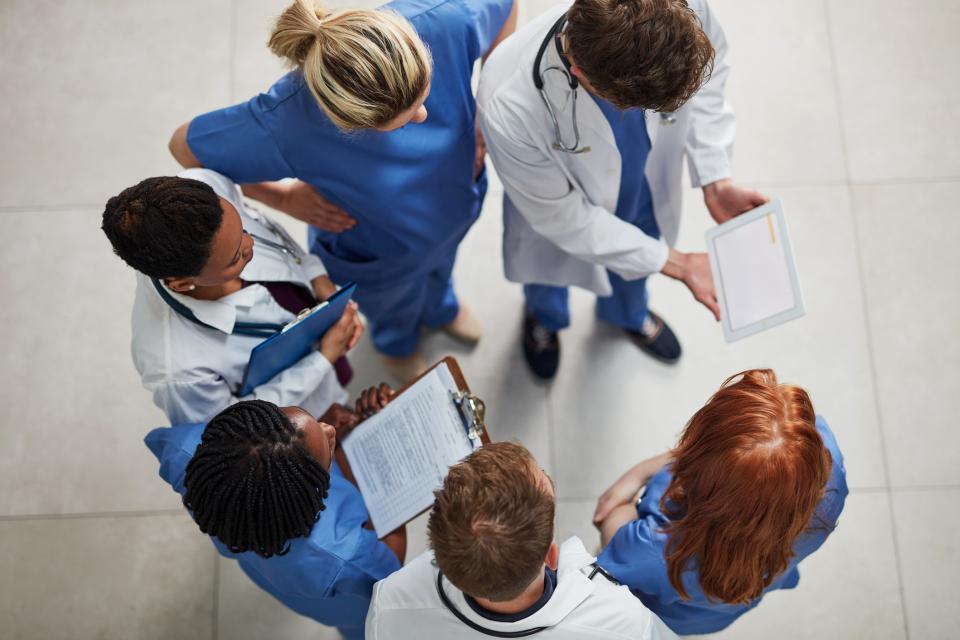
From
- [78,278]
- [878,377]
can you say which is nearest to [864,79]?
[878,377]

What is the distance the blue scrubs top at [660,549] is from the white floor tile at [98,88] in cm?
189

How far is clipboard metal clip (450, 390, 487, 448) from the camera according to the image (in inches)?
59.4

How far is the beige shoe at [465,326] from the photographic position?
7.68 ft

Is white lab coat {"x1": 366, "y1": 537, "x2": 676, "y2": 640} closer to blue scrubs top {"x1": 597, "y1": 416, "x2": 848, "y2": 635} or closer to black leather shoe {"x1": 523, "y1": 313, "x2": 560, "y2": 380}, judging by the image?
blue scrubs top {"x1": 597, "y1": 416, "x2": 848, "y2": 635}

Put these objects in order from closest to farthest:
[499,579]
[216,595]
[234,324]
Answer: [499,579]
[234,324]
[216,595]

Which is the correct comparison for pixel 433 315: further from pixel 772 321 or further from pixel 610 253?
pixel 772 321

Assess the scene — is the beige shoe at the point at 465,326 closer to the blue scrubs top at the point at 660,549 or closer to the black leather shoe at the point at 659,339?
the black leather shoe at the point at 659,339

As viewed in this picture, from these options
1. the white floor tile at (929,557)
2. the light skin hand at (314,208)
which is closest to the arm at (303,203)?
the light skin hand at (314,208)

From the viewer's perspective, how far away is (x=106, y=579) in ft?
7.11

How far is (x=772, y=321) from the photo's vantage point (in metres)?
1.54

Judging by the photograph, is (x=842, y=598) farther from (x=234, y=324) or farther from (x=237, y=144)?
(x=237, y=144)

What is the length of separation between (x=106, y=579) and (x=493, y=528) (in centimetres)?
158

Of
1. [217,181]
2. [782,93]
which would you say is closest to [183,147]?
[217,181]

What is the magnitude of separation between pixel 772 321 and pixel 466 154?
69 cm
